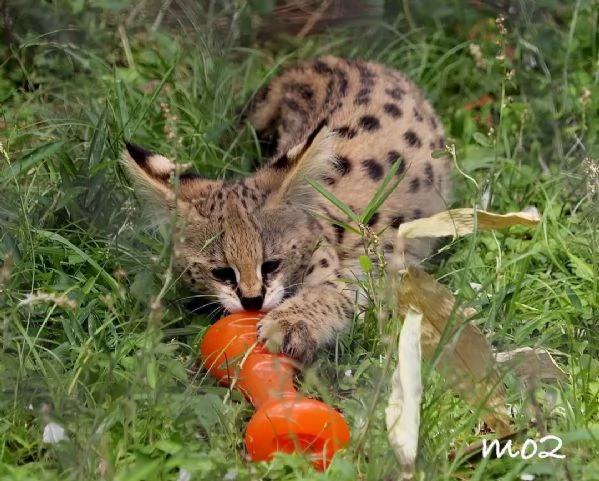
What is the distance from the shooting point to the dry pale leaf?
127 inches

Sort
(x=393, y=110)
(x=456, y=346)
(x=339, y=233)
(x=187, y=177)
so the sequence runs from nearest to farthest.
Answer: (x=456, y=346) < (x=187, y=177) < (x=339, y=233) < (x=393, y=110)

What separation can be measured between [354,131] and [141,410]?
185cm

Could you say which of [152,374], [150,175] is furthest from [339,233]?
[152,374]

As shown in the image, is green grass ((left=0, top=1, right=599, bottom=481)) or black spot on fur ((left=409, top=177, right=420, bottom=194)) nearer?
green grass ((left=0, top=1, right=599, bottom=481))

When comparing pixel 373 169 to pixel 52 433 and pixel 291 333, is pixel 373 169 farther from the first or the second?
pixel 52 433

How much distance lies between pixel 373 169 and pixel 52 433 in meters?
1.92

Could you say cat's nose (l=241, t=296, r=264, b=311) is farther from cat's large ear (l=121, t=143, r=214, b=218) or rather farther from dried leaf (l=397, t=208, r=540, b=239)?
dried leaf (l=397, t=208, r=540, b=239)

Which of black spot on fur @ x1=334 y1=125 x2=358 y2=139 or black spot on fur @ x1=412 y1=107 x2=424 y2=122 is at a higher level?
black spot on fur @ x1=412 y1=107 x2=424 y2=122

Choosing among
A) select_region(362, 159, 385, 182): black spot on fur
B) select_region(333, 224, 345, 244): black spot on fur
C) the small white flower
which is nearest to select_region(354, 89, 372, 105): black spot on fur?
select_region(362, 159, 385, 182): black spot on fur

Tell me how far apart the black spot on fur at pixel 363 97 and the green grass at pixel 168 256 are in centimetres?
58

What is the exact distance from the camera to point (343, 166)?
15.6 ft

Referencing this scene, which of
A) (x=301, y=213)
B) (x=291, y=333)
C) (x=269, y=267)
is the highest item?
(x=301, y=213)

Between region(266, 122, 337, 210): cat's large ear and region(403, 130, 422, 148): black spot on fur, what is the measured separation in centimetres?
64

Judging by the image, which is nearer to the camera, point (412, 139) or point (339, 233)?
point (339, 233)
